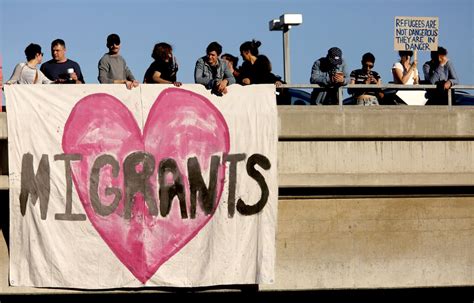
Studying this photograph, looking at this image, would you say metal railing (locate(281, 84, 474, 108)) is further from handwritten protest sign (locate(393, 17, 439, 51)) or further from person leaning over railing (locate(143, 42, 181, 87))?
person leaning over railing (locate(143, 42, 181, 87))

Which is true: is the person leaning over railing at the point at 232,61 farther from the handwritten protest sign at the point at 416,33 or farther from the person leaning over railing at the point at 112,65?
the handwritten protest sign at the point at 416,33

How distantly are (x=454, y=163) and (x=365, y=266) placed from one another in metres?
1.72

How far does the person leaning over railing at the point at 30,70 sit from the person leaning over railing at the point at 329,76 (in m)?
3.40

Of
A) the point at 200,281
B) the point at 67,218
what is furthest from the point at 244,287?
the point at 67,218

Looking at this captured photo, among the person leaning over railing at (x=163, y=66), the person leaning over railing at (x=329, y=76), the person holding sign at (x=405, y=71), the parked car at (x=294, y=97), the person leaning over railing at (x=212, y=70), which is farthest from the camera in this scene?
the person holding sign at (x=405, y=71)

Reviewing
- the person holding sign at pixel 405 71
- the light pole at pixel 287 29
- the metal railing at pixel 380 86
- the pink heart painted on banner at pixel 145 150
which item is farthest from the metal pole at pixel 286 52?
the person holding sign at pixel 405 71

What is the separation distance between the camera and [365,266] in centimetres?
1817

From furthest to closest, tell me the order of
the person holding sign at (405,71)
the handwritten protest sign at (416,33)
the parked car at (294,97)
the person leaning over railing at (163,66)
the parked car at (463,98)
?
the parked car at (463,98) < the person holding sign at (405,71) < the handwritten protest sign at (416,33) < the parked car at (294,97) < the person leaning over railing at (163,66)

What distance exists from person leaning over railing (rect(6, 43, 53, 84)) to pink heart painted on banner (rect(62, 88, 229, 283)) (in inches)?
29.8

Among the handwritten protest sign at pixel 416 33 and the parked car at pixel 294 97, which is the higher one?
the handwritten protest sign at pixel 416 33

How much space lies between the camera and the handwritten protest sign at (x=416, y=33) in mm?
19500

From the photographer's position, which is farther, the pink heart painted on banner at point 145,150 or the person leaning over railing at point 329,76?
the person leaning over railing at point 329,76

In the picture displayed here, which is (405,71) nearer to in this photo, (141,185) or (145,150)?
(145,150)

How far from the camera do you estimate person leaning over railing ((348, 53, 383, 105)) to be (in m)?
19.1
